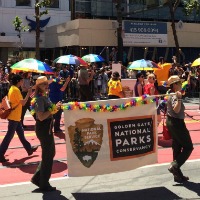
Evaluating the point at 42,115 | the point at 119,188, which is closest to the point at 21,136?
the point at 42,115

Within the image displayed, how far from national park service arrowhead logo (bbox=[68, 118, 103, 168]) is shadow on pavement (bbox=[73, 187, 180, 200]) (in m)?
0.46

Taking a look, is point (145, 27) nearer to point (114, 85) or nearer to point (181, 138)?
point (114, 85)

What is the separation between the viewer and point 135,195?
6516mm

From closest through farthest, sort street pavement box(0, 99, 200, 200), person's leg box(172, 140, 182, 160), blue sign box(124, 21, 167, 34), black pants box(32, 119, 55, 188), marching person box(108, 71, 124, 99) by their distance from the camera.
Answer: street pavement box(0, 99, 200, 200) < black pants box(32, 119, 55, 188) < person's leg box(172, 140, 182, 160) < marching person box(108, 71, 124, 99) < blue sign box(124, 21, 167, 34)

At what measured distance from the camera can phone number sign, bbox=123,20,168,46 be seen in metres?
29.8

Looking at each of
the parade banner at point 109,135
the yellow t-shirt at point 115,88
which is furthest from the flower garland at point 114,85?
the parade banner at point 109,135

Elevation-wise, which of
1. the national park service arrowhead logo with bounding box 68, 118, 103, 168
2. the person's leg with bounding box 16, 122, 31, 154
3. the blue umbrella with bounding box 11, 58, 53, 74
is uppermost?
the blue umbrella with bounding box 11, 58, 53, 74

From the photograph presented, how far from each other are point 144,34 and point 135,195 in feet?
81.6

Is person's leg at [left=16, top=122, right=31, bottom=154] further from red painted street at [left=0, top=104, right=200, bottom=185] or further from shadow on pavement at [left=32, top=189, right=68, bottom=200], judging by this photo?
shadow on pavement at [left=32, top=189, right=68, bottom=200]

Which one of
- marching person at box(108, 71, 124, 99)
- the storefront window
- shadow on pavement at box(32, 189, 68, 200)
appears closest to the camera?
shadow on pavement at box(32, 189, 68, 200)

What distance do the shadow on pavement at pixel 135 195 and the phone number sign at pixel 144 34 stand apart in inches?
910

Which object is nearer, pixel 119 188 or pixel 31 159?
pixel 119 188

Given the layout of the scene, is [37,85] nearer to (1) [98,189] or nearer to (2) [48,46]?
(1) [98,189]

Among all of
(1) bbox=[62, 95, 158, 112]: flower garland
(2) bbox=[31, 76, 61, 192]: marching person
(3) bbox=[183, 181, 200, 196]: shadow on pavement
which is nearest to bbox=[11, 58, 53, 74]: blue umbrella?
(2) bbox=[31, 76, 61, 192]: marching person
